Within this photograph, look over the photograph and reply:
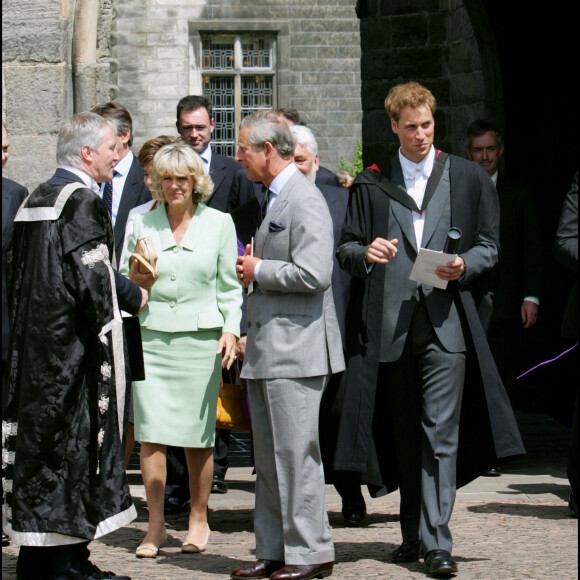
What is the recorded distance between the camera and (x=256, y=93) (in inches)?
1090

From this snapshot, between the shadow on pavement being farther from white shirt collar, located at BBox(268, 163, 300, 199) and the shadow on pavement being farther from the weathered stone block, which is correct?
the weathered stone block

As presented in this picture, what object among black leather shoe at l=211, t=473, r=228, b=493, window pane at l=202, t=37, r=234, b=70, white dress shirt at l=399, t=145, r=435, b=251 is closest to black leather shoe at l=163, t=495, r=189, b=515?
black leather shoe at l=211, t=473, r=228, b=493

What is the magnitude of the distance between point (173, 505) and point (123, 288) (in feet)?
6.75

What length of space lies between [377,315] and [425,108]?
36.3 inches

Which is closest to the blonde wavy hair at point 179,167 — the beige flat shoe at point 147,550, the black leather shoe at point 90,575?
the beige flat shoe at point 147,550

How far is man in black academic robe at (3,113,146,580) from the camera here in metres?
5.54

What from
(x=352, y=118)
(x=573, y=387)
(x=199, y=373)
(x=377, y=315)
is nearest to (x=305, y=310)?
(x=377, y=315)

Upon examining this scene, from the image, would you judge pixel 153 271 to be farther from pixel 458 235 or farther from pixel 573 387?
pixel 573 387

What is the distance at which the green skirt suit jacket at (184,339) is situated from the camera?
6516 millimetres

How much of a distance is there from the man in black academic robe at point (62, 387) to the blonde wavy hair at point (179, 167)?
3.08 ft

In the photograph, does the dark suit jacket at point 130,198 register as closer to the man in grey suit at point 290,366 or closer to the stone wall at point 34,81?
the stone wall at point 34,81

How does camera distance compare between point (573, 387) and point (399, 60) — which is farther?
point (399, 60)

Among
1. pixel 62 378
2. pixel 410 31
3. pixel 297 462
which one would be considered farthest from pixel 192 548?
pixel 410 31

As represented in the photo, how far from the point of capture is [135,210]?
7.27 m
